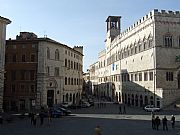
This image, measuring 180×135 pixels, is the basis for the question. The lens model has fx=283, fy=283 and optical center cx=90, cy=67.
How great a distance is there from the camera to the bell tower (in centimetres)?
9312

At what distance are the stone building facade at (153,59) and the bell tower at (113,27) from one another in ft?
66.4

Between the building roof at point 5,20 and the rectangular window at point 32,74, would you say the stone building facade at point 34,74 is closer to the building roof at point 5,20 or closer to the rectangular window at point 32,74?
the rectangular window at point 32,74

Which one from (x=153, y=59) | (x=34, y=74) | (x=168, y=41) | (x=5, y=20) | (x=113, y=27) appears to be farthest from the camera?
(x=113, y=27)

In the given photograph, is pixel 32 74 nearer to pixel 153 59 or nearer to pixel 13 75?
pixel 13 75

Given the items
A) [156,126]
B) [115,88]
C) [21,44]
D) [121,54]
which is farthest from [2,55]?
[115,88]

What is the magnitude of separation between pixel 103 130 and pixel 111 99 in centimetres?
6319

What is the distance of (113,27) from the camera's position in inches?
3706

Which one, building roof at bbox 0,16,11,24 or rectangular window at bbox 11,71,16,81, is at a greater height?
building roof at bbox 0,16,11,24

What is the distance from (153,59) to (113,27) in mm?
41655

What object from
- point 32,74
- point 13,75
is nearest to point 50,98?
point 32,74

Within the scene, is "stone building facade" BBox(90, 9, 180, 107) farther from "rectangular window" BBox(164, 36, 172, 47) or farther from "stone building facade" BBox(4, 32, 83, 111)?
"stone building facade" BBox(4, 32, 83, 111)

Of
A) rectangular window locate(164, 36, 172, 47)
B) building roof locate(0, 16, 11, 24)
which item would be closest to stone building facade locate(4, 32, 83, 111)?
building roof locate(0, 16, 11, 24)

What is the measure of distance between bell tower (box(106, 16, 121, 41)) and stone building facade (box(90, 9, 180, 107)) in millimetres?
20233

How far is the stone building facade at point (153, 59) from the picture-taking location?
176 ft
